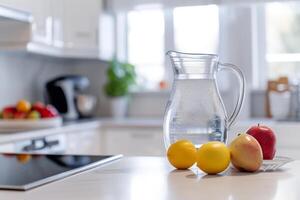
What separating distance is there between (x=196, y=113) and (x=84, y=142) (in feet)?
6.57

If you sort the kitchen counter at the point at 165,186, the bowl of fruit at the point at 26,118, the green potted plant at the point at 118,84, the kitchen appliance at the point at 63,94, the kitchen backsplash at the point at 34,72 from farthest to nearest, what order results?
the green potted plant at the point at 118,84, the kitchen appliance at the point at 63,94, the kitchen backsplash at the point at 34,72, the bowl of fruit at the point at 26,118, the kitchen counter at the point at 165,186

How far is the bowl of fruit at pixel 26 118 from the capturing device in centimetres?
272

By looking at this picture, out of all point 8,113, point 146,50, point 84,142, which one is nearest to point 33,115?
point 8,113

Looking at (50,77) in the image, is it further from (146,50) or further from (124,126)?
(124,126)

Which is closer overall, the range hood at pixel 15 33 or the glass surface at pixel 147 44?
the range hood at pixel 15 33

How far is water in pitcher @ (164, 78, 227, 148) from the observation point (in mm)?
1188

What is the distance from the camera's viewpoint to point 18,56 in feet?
10.9

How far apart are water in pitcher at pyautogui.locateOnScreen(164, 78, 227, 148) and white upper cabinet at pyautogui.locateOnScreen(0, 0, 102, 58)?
6.26 ft

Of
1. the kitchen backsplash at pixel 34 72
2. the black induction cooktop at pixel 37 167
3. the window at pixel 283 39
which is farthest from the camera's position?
the window at pixel 283 39

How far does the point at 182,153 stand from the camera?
1161mm

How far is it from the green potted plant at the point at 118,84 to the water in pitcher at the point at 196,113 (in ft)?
7.85

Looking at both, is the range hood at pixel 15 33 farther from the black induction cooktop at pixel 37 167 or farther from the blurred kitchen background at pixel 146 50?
the black induction cooktop at pixel 37 167

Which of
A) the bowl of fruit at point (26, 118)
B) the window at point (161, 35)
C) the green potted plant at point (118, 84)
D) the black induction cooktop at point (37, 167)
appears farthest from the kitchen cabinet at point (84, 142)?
the black induction cooktop at point (37, 167)

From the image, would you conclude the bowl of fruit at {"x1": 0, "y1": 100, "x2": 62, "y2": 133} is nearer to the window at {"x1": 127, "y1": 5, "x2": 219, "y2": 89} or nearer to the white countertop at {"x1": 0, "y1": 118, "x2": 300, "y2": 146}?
the white countertop at {"x1": 0, "y1": 118, "x2": 300, "y2": 146}
